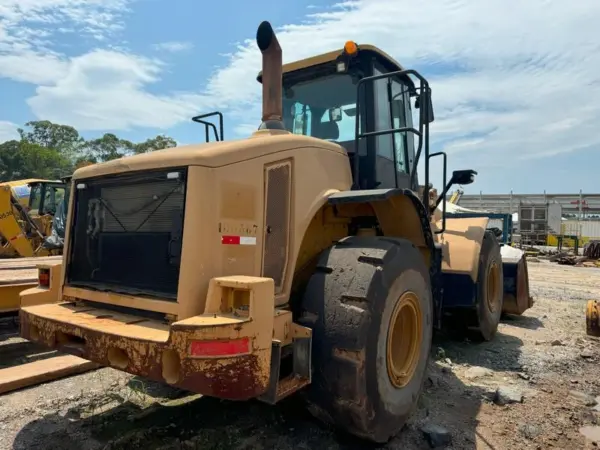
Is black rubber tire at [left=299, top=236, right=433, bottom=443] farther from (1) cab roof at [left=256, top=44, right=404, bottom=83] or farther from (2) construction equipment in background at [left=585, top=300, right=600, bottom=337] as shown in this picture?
(2) construction equipment in background at [left=585, top=300, right=600, bottom=337]

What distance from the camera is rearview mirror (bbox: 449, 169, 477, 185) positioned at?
498 cm

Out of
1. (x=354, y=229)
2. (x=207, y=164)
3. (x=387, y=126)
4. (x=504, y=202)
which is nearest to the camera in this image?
(x=207, y=164)

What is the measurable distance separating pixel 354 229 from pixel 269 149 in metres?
1.34

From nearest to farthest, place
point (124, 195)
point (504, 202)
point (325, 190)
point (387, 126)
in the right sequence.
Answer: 1. point (124, 195)
2. point (325, 190)
3. point (387, 126)
4. point (504, 202)

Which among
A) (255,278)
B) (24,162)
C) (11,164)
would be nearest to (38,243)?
(255,278)

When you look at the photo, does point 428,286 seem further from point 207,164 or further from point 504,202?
point 504,202

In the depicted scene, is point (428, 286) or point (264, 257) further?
point (428, 286)

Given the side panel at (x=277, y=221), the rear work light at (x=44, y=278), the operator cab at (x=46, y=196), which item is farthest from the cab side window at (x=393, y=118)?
the operator cab at (x=46, y=196)

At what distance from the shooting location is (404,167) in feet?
16.4

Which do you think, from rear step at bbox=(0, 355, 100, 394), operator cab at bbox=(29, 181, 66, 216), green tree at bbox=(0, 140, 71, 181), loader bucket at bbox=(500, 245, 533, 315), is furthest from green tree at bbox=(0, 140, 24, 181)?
loader bucket at bbox=(500, 245, 533, 315)

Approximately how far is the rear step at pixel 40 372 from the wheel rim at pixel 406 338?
278 cm

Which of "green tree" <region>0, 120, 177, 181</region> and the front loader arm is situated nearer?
the front loader arm

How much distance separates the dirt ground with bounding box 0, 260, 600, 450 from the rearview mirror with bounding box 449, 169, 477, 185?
1914 millimetres

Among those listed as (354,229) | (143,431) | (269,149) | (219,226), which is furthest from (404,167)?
(143,431)
